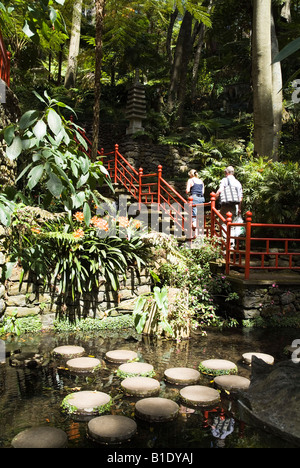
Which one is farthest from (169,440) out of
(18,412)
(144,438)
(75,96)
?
(75,96)

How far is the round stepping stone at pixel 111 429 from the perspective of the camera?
3.01m

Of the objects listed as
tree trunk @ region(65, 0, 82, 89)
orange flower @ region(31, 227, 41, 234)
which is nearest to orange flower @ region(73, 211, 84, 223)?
orange flower @ region(31, 227, 41, 234)

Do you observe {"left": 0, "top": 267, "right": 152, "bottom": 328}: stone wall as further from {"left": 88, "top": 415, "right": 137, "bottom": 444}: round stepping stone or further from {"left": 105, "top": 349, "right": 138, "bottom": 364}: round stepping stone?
{"left": 88, "top": 415, "right": 137, "bottom": 444}: round stepping stone

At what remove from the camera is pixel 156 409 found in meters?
3.49

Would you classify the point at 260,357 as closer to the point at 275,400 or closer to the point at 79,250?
the point at 275,400

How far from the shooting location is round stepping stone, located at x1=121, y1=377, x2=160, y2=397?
396 cm

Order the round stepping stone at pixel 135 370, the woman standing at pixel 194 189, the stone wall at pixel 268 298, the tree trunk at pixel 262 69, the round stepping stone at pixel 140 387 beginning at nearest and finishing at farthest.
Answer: the round stepping stone at pixel 140 387, the round stepping stone at pixel 135 370, the stone wall at pixel 268 298, the woman standing at pixel 194 189, the tree trunk at pixel 262 69

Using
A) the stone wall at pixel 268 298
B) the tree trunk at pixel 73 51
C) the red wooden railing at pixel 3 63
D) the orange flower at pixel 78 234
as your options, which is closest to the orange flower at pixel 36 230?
the orange flower at pixel 78 234

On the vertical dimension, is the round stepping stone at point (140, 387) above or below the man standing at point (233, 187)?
below

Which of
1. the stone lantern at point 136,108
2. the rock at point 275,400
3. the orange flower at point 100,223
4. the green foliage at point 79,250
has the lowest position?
the rock at point 275,400

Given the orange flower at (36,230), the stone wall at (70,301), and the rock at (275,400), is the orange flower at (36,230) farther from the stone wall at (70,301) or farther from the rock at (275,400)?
the rock at (275,400)

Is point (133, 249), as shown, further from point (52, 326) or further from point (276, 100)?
point (276, 100)

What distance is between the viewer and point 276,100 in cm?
1214
